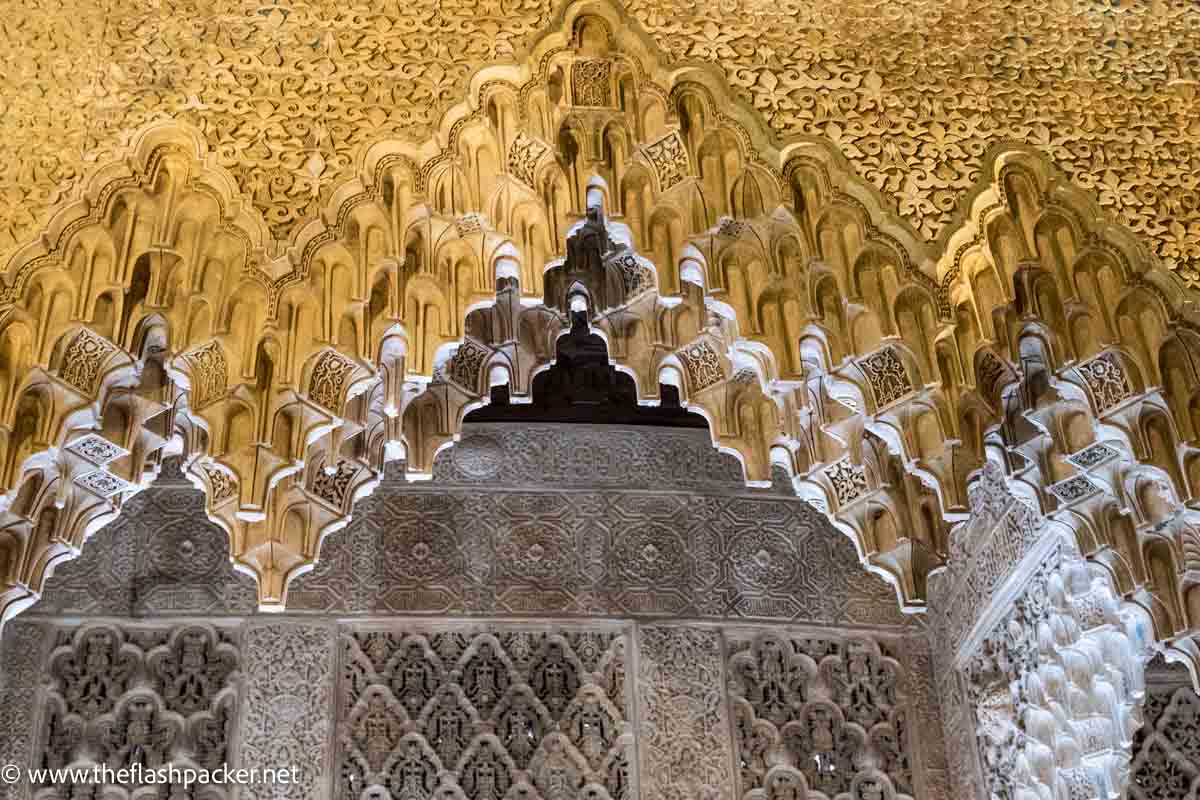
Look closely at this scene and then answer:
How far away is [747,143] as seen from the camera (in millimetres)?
3916

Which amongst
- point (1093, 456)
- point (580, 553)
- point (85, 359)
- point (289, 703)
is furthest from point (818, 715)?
point (85, 359)

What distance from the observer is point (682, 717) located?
514 cm

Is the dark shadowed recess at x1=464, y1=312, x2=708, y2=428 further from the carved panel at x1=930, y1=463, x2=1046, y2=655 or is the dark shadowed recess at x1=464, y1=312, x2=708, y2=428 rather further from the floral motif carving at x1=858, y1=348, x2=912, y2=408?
the floral motif carving at x1=858, y1=348, x2=912, y2=408

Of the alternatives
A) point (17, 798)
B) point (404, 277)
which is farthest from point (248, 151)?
point (17, 798)

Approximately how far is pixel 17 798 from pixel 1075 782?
3224mm

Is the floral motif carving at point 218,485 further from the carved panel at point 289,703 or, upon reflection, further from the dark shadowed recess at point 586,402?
the dark shadowed recess at point 586,402

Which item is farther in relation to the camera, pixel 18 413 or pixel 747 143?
pixel 747 143

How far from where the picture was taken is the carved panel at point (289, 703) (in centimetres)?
491

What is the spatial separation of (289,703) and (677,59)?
95.8 inches

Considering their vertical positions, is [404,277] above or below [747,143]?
below

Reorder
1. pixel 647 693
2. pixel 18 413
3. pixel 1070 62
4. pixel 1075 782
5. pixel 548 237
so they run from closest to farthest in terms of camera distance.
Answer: pixel 18 413, pixel 548 237, pixel 1070 62, pixel 1075 782, pixel 647 693

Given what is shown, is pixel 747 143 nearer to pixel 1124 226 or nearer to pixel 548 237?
pixel 548 237

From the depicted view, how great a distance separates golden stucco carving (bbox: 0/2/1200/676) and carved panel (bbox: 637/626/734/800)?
1463 millimetres

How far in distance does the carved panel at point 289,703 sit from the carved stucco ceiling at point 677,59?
187 cm
